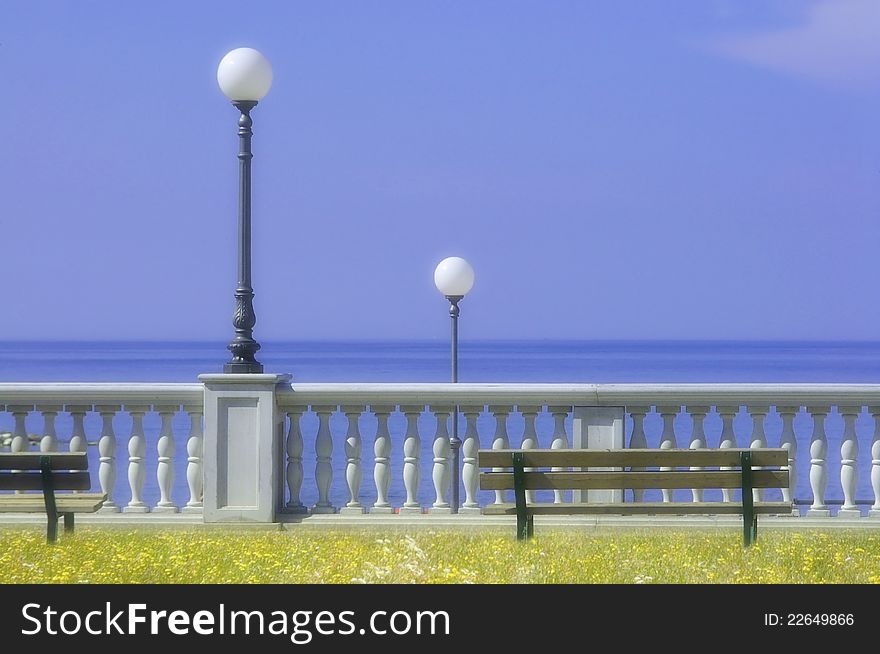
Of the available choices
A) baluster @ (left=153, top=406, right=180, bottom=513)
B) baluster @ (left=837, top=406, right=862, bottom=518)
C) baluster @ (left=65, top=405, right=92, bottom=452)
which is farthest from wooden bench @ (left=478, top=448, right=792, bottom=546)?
baluster @ (left=65, top=405, right=92, bottom=452)

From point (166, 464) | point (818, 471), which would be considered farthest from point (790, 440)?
point (166, 464)

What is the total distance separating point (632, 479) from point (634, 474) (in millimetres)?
59

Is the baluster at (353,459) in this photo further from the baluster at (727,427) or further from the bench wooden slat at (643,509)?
the baluster at (727,427)

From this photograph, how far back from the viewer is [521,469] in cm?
1001

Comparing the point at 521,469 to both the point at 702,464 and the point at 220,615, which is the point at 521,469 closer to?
the point at 702,464

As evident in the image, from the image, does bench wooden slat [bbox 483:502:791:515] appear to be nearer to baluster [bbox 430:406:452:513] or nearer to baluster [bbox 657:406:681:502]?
baluster [bbox 657:406:681:502]

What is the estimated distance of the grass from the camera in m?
9.21

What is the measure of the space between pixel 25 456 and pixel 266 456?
6.84 feet

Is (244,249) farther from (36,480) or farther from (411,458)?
(36,480)

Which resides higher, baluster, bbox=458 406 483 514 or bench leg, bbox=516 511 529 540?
baluster, bbox=458 406 483 514

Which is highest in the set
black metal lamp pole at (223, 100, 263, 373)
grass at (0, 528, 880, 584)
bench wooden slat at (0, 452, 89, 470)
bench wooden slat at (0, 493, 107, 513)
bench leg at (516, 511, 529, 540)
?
black metal lamp pole at (223, 100, 263, 373)

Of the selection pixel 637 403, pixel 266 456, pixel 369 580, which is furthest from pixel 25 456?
pixel 637 403

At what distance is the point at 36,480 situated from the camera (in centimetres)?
1027

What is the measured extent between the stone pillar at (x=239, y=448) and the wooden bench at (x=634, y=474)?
2192 mm
